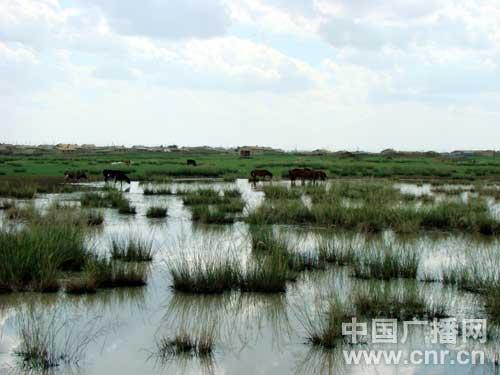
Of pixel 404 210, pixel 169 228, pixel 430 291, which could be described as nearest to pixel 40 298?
pixel 430 291

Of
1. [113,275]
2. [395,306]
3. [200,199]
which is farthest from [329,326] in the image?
[200,199]

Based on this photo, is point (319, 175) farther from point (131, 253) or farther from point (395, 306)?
point (395, 306)

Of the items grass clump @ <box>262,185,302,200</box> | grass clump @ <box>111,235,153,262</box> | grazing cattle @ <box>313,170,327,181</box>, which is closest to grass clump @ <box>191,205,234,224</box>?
grass clump @ <box>262,185,302,200</box>

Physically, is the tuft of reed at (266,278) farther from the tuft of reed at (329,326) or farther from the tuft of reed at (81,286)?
the tuft of reed at (81,286)

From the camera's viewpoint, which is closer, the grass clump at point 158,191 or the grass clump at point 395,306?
the grass clump at point 395,306

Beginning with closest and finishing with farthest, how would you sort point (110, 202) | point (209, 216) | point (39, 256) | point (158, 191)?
point (39, 256), point (209, 216), point (110, 202), point (158, 191)

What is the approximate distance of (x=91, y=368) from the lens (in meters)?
5.61

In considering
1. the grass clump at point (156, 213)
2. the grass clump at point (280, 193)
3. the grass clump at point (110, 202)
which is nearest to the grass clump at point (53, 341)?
the grass clump at point (156, 213)

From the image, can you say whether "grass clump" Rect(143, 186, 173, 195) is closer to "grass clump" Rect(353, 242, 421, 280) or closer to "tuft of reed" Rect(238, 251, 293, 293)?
"grass clump" Rect(353, 242, 421, 280)

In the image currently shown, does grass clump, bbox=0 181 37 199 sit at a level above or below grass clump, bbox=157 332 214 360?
above

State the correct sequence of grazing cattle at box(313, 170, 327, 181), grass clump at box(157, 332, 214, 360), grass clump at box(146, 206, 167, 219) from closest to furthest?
grass clump at box(157, 332, 214, 360) < grass clump at box(146, 206, 167, 219) < grazing cattle at box(313, 170, 327, 181)

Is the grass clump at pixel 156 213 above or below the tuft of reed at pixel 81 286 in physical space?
above

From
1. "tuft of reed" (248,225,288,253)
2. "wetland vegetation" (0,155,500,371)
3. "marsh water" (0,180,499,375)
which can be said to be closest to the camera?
"marsh water" (0,180,499,375)

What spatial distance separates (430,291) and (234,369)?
12.7ft
